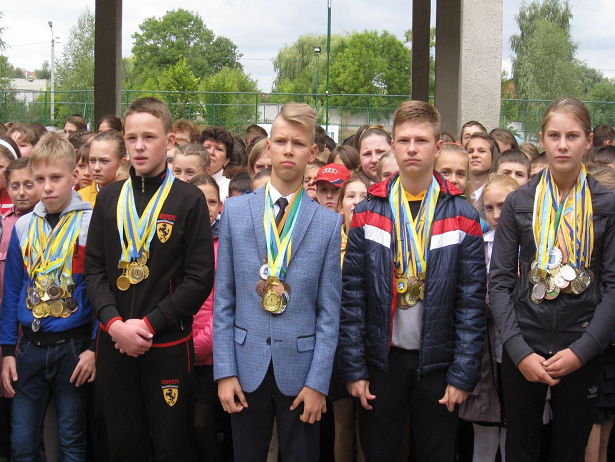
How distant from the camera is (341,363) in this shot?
3.44 metres

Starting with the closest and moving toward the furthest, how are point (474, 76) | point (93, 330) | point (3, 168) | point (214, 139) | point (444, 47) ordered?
point (93, 330)
point (3, 168)
point (214, 139)
point (474, 76)
point (444, 47)

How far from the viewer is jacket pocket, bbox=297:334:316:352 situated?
3250mm

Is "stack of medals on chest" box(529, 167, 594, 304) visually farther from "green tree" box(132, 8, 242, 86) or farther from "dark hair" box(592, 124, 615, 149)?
"green tree" box(132, 8, 242, 86)

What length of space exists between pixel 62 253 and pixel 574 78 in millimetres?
51069

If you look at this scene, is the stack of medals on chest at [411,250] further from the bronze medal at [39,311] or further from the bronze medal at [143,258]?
the bronze medal at [39,311]

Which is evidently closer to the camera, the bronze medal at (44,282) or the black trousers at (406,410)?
the black trousers at (406,410)

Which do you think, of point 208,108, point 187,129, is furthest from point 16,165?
point 208,108

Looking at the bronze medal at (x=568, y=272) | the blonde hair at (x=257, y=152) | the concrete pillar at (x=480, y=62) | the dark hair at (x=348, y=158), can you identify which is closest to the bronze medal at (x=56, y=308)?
the blonde hair at (x=257, y=152)

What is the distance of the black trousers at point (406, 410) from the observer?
11.1 feet

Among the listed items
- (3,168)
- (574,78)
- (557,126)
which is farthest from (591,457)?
(574,78)

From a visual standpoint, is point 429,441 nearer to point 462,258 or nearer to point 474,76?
point 462,258

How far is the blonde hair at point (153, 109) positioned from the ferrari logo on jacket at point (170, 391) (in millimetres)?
1340

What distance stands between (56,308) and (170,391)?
0.96 meters

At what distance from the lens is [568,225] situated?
3.45 metres
